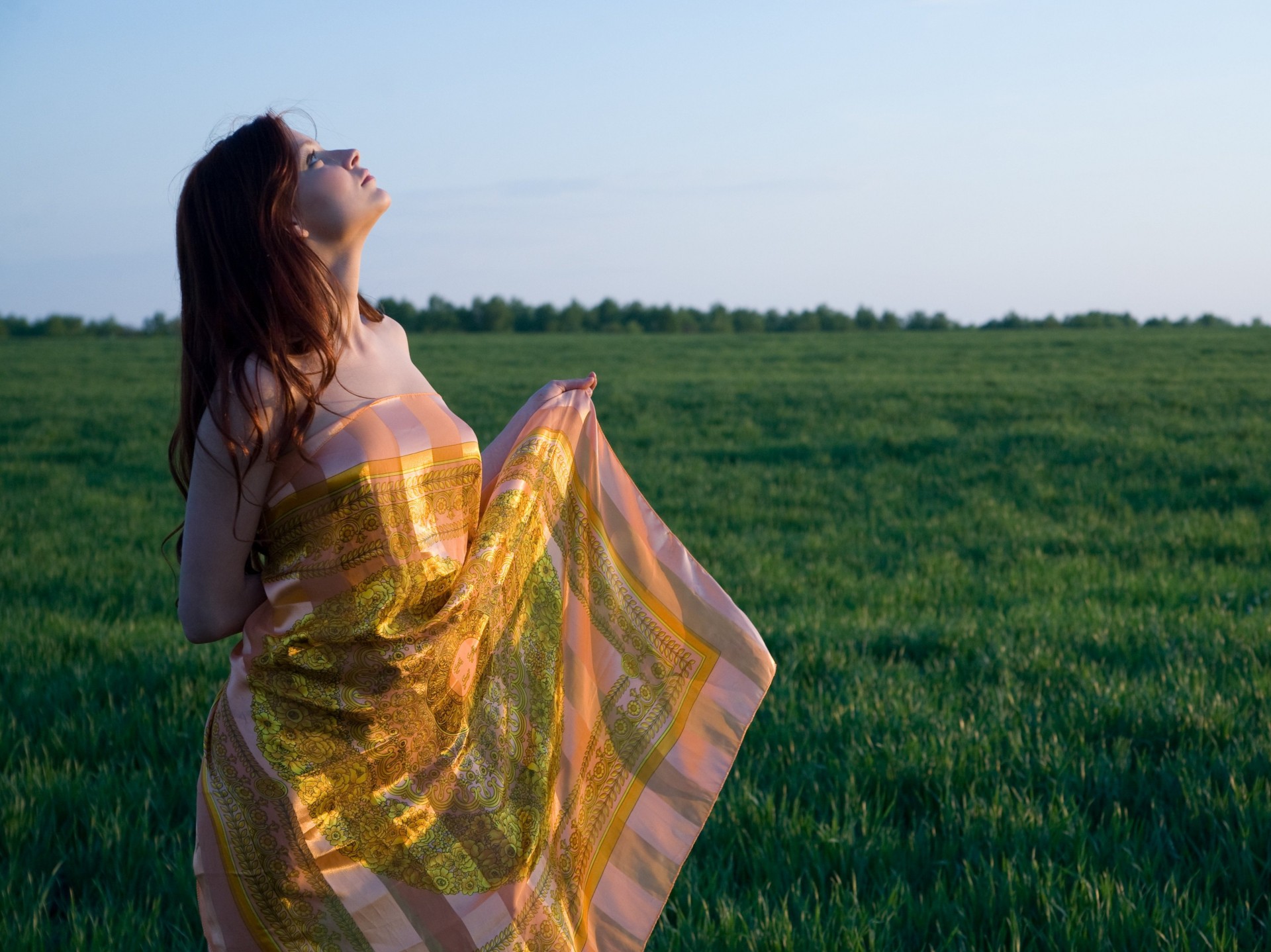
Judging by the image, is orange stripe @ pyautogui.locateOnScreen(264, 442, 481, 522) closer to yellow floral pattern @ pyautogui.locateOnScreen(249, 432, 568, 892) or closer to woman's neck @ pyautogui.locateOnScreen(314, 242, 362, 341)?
yellow floral pattern @ pyautogui.locateOnScreen(249, 432, 568, 892)

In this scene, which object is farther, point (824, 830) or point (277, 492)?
point (824, 830)

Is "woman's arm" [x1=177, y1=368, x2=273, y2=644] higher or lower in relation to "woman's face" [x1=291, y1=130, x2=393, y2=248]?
lower

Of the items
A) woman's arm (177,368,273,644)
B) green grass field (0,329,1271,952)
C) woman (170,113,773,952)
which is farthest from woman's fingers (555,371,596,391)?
green grass field (0,329,1271,952)

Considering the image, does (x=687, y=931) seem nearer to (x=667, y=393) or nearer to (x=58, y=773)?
(x=58, y=773)

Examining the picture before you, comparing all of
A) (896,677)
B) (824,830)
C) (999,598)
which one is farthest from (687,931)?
(999,598)

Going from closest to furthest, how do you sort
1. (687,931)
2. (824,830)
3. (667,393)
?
(687,931) < (824,830) < (667,393)

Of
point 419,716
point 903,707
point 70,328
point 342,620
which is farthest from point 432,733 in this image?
point 70,328

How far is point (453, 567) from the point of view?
1921mm

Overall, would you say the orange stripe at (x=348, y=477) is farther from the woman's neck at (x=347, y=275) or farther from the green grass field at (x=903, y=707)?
the green grass field at (x=903, y=707)

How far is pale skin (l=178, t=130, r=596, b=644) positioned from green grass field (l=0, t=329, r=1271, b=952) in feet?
4.85

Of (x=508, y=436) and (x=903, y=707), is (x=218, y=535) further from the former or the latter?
(x=903, y=707)

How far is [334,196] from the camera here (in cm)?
176

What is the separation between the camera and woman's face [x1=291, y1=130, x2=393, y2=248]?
5.75 feet

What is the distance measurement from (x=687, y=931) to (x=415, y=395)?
1686mm
